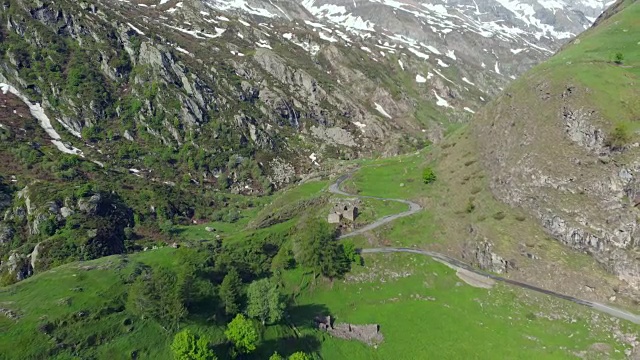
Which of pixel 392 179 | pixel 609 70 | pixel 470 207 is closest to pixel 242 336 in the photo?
pixel 470 207

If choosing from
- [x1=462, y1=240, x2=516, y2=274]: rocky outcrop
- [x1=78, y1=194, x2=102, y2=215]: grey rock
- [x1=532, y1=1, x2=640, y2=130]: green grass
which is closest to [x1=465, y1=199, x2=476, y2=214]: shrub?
[x1=462, y1=240, x2=516, y2=274]: rocky outcrop

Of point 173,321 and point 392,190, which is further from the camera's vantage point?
point 392,190

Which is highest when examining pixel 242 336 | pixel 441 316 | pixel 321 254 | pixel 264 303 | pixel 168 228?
pixel 441 316

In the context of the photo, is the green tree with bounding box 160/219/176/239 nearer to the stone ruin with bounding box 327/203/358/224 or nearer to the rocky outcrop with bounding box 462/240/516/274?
the stone ruin with bounding box 327/203/358/224

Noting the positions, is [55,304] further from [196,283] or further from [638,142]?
[638,142]

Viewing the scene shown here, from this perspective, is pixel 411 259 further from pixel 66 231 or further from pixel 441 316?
pixel 66 231

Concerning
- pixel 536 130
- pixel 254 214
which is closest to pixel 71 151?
pixel 254 214

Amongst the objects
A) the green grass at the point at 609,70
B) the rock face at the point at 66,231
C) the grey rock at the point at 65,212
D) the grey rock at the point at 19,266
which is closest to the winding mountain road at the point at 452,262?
the green grass at the point at 609,70
